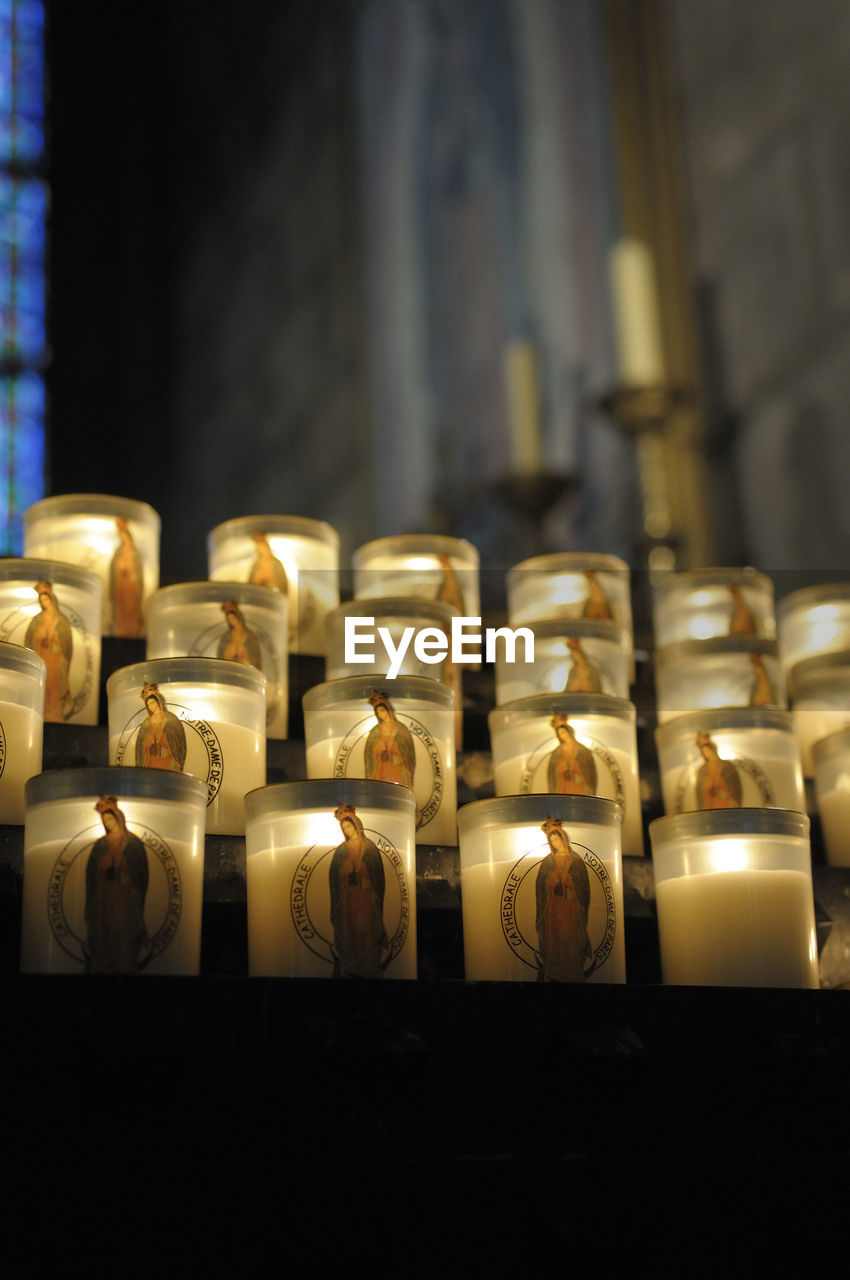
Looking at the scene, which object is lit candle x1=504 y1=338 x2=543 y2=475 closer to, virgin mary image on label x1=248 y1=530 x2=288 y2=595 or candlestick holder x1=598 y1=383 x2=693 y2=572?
candlestick holder x1=598 y1=383 x2=693 y2=572

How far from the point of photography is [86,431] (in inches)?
190

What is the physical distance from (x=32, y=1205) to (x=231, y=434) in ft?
13.1

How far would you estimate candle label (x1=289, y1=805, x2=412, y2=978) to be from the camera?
922 millimetres

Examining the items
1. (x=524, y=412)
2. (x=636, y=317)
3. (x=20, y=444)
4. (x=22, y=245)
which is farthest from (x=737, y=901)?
(x=22, y=245)

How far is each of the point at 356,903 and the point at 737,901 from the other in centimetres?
25

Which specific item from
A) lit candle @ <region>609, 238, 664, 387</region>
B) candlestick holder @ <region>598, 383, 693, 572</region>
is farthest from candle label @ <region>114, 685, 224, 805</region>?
lit candle @ <region>609, 238, 664, 387</region>

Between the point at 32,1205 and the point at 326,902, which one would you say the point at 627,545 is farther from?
the point at 32,1205

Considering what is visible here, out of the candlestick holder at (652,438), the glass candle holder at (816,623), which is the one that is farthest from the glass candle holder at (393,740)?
the candlestick holder at (652,438)

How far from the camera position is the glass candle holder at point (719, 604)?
1.46 m

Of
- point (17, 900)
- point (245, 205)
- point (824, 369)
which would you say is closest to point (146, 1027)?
point (17, 900)

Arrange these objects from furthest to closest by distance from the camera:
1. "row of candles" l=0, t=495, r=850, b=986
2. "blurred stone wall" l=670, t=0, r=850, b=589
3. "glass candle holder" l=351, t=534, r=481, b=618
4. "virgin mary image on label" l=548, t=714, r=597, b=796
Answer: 1. "blurred stone wall" l=670, t=0, r=850, b=589
2. "glass candle holder" l=351, t=534, r=481, b=618
3. "virgin mary image on label" l=548, t=714, r=597, b=796
4. "row of candles" l=0, t=495, r=850, b=986

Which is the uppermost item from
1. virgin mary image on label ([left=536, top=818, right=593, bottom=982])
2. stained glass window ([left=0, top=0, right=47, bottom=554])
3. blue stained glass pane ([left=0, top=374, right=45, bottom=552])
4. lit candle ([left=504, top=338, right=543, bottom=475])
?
stained glass window ([left=0, top=0, right=47, bottom=554])

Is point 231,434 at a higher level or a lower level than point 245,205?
lower

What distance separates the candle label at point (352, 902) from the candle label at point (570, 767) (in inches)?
8.8
